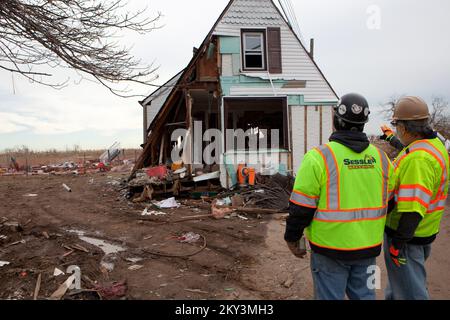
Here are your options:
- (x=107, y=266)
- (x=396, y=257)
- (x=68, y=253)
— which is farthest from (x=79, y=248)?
(x=396, y=257)

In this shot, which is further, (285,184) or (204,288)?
(285,184)

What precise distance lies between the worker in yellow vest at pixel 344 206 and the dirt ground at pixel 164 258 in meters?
1.97

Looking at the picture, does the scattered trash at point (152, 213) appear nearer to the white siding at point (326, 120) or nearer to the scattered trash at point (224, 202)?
the scattered trash at point (224, 202)

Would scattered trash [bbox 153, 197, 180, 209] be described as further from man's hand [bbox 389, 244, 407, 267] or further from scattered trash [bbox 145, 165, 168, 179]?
man's hand [bbox 389, 244, 407, 267]

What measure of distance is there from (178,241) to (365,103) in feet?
17.3

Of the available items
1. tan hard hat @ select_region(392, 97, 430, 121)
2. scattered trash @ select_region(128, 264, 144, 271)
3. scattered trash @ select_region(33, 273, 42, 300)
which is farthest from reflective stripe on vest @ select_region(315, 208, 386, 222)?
scattered trash @ select_region(33, 273, 42, 300)

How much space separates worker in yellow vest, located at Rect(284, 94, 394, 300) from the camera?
9.15ft

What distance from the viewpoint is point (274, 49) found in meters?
13.1

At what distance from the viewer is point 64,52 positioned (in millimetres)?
5008

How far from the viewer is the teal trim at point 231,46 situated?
42.3 ft

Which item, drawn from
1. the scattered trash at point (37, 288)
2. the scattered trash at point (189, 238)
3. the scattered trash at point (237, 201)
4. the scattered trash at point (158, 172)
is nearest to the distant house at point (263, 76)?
the scattered trash at point (158, 172)

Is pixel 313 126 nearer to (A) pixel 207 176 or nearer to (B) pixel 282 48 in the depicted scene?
(B) pixel 282 48
